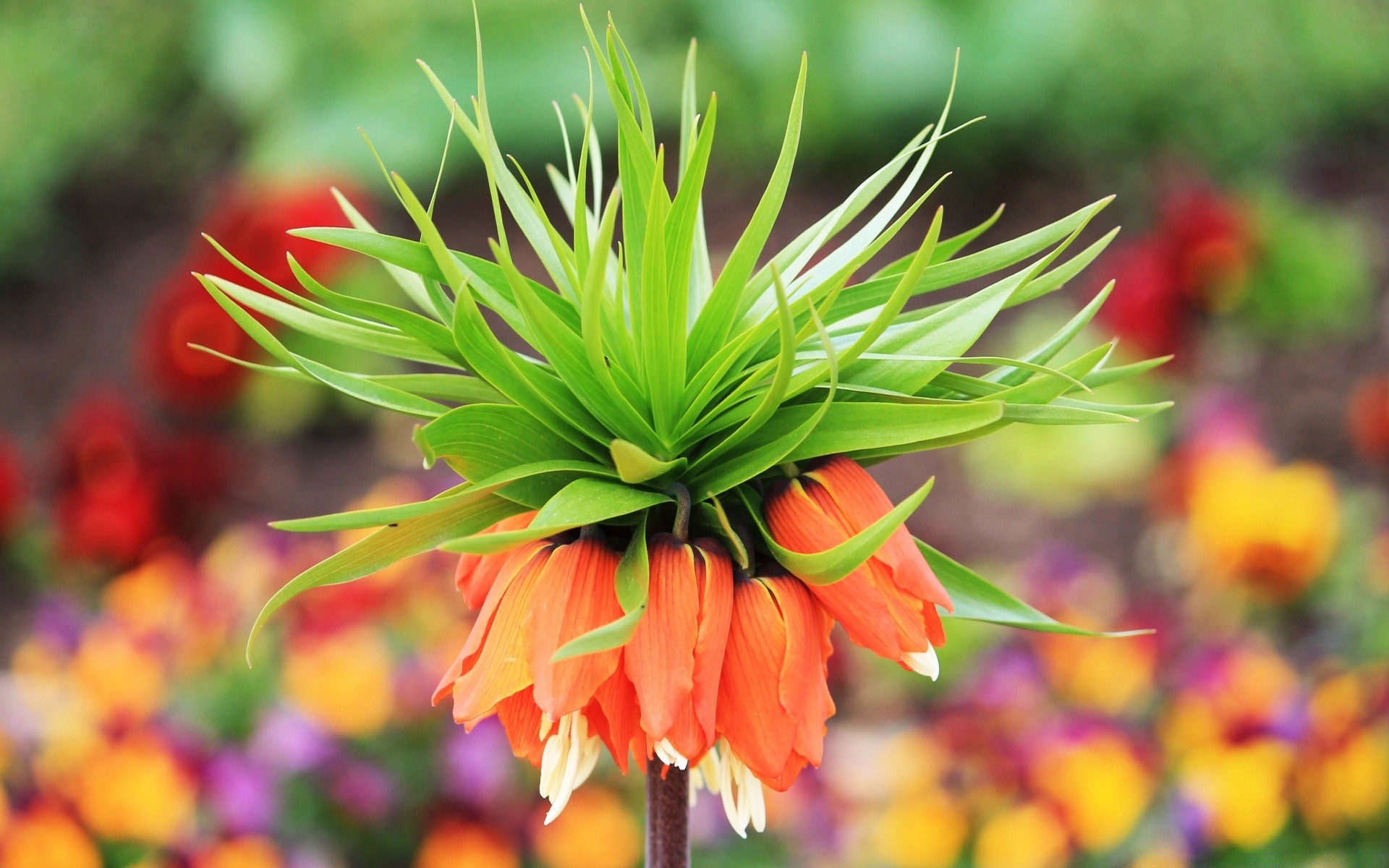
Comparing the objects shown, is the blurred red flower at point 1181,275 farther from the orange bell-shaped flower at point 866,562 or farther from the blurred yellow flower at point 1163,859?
the orange bell-shaped flower at point 866,562

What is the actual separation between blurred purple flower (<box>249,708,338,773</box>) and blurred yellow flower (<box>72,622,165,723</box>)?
171 millimetres

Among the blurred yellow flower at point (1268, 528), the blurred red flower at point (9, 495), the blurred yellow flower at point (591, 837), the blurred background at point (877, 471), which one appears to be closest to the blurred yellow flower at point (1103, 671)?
the blurred background at point (877, 471)

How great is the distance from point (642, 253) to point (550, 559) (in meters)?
0.13

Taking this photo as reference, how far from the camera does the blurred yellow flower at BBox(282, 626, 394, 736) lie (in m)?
1.60

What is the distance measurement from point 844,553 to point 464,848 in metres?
1.19

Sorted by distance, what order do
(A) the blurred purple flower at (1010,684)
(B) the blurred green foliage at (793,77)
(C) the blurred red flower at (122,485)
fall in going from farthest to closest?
1. (B) the blurred green foliage at (793,77)
2. (C) the blurred red flower at (122,485)
3. (A) the blurred purple flower at (1010,684)

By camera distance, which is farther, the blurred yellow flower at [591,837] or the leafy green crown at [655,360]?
the blurred yellow flower at [591,837]

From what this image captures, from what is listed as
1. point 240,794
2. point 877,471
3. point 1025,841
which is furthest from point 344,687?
point 877,471

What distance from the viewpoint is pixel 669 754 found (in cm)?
50

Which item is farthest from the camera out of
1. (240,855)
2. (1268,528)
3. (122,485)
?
(122,485)

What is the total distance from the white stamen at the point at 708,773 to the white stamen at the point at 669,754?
59mm

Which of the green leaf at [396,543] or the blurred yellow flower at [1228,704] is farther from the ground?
the green leaf at [396,543]

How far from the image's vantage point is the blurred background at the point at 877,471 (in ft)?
4.98

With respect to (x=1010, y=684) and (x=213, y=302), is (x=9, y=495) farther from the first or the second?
(x=1010, y=684)
